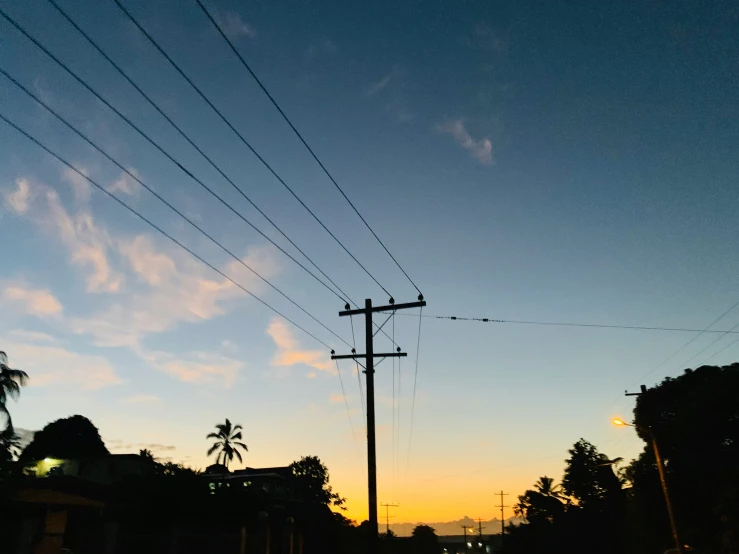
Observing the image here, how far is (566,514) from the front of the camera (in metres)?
81.9

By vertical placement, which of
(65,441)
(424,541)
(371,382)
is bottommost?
(424,541)

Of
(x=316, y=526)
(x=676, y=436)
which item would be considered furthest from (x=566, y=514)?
(x=316, y=526)

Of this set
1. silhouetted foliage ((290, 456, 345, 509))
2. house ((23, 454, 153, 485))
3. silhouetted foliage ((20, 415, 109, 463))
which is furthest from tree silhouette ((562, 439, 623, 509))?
silhouetted foliage ((20, 415, 109, 463))

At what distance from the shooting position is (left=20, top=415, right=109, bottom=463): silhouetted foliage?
75.9m

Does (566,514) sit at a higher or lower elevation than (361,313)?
lower

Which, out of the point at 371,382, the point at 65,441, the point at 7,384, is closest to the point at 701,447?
the point at 371,382

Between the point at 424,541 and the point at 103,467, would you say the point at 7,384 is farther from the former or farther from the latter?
the point at 424,541

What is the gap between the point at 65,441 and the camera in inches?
3009

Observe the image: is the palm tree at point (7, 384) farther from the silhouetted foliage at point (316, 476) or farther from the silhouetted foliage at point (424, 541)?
the silhouetted foliage at point (424, 541)

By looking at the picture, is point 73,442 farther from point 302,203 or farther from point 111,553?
point 302,203

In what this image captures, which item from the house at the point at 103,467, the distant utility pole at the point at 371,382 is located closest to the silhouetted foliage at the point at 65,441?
the house at the point at 103,467

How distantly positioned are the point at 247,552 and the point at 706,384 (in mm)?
33393

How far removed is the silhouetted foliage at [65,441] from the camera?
75.9 meters

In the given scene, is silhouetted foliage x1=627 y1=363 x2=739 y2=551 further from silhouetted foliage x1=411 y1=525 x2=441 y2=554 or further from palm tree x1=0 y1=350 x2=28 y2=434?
silhouetted foliage x1=411 y1=525 x2=441 y2=554
